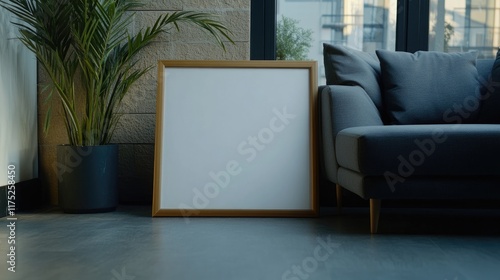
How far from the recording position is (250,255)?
2.24m

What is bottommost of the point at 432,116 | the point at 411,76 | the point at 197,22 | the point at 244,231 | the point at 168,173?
the point at 244,231

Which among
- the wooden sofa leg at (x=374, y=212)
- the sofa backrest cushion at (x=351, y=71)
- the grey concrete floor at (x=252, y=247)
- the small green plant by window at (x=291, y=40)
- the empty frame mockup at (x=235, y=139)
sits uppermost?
the small green plant by window at (x=291, y=40)

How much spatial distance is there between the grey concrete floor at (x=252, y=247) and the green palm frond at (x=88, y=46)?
0.52m

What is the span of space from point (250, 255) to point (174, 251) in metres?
0.29

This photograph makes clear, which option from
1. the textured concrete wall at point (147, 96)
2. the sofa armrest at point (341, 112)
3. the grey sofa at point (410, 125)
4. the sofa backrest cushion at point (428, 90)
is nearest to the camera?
the grey sofa at point (410, 125)

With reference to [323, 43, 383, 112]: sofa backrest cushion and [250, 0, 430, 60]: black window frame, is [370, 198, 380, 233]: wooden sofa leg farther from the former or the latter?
[250, 0, 430, 60]: black window frame

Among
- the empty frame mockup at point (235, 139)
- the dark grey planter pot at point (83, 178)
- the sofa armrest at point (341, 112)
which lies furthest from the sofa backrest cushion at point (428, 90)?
the dark grey planter pot at point (83, 178)

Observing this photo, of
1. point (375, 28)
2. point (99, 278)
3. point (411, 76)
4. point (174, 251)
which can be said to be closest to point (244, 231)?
point (174, 251)

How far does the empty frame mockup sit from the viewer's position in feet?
10.7

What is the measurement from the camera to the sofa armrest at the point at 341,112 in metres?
3.06

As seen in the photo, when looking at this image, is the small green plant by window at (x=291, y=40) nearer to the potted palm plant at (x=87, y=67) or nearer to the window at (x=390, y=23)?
the window at (x=390, y=23)

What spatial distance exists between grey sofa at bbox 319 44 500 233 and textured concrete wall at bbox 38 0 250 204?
634 millimetres

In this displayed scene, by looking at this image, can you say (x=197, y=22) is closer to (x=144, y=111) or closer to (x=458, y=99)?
(x=144, y=111)

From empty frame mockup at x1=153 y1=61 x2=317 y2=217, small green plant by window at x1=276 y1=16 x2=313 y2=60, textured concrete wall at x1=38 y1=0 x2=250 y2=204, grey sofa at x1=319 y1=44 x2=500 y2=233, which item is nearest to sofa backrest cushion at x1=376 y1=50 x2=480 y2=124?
grey sofa at x1=319 y1=44 x2=500 y2=233
